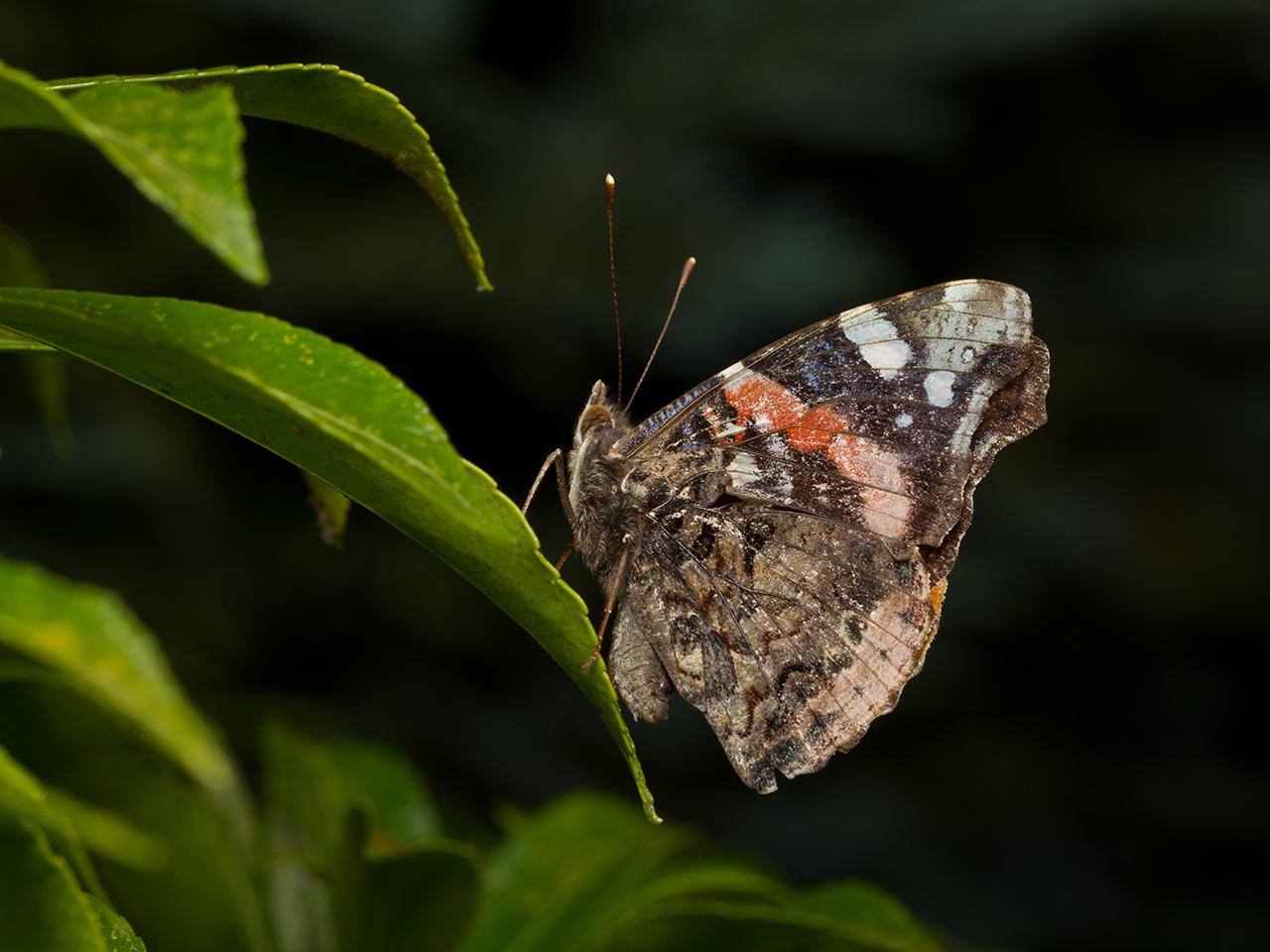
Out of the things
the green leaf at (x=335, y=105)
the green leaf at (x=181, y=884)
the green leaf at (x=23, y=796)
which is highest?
the green leaf at (x=335, y=105)

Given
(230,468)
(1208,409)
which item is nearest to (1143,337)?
(1208,409)

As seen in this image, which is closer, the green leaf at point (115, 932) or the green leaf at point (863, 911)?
the green leaf at point (115, 932)

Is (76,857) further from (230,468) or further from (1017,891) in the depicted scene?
(1017,891)

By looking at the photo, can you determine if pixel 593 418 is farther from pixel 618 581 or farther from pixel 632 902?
pixel 632 902

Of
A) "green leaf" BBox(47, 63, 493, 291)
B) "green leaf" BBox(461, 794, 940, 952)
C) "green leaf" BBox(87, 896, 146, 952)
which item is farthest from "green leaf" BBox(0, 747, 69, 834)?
"green leaf" BBox(461, 794, 940, 952)

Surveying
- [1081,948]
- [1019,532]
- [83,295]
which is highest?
[83,295]

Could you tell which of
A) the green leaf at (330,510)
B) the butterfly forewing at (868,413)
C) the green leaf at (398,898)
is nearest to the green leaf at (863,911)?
the green leaf at (398,898)

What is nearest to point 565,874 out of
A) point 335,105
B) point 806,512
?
point 806,512

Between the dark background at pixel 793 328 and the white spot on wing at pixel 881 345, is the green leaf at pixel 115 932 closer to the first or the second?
the white spot on wing at pixel 881 345
